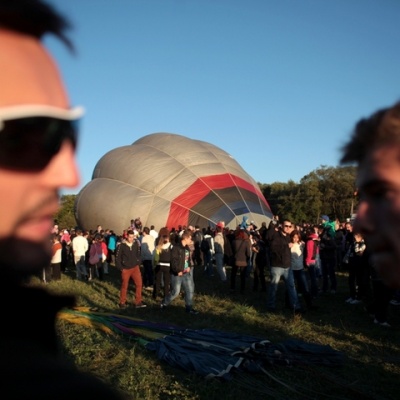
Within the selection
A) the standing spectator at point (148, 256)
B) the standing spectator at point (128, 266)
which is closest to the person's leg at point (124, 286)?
the standing spectator at point (128, 266)

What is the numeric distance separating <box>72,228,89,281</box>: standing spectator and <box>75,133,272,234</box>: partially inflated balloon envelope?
5.24m

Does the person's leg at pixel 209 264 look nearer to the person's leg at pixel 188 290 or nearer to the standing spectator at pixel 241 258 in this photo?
the standing spectator at pixel 241 258

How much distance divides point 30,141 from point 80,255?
13.5m

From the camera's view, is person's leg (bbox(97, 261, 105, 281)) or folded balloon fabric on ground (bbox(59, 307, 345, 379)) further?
person's leg (bbox(97, 261, 105, 281))

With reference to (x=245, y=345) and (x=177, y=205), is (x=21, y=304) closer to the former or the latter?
(x=245, y=345)

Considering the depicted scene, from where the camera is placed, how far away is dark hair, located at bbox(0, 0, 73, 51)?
69 cm

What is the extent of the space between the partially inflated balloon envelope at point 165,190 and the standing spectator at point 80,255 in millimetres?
5241

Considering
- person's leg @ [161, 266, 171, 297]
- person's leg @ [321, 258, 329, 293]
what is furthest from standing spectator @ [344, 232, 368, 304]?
person's leg @ [161, 266, 171, 297]

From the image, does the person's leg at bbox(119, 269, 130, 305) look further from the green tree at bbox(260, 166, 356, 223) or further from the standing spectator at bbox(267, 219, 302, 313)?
the green tree at bbox(260, 166, 356, 223)

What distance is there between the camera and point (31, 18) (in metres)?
0.73

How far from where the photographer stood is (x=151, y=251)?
38.3 feet

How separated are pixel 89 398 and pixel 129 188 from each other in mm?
19660

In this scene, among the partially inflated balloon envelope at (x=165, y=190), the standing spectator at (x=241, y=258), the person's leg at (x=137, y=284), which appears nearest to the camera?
the person's leg at (x=137, y=284)

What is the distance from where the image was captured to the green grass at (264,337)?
4977 mm
